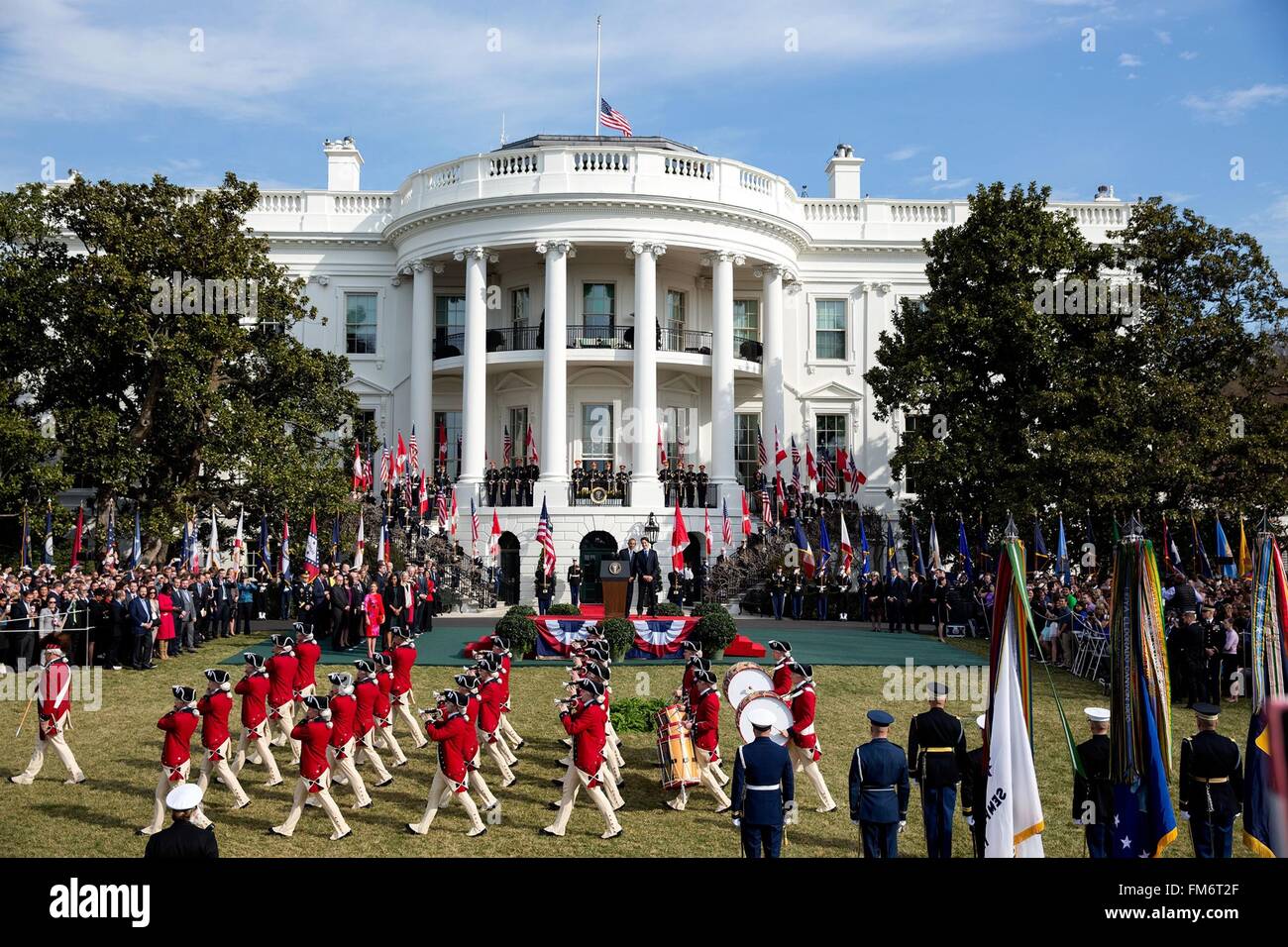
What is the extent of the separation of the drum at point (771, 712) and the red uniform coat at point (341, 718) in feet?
14.6

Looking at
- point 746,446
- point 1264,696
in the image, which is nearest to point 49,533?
point 746,446

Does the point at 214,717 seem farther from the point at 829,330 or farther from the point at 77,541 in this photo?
the point at 829,330

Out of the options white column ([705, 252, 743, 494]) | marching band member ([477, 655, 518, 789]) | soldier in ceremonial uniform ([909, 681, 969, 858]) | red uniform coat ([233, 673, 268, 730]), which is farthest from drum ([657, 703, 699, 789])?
white column ([705, 252, 743, 494])

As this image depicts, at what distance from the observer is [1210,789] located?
33.9 feet

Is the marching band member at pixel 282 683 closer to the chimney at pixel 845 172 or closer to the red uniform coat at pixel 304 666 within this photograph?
the red uniform coat at pixel 304 666

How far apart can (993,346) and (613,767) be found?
66.1ft

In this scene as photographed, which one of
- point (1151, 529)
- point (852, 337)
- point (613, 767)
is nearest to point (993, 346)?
point (1151, 529)

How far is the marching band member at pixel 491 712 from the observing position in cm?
1432

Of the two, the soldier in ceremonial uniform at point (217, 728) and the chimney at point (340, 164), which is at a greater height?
the chimney at point (340, 164)

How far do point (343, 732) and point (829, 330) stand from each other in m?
32.5

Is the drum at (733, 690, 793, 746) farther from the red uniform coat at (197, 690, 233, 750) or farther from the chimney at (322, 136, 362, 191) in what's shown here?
the chimney at (322, 136, 362, 191)

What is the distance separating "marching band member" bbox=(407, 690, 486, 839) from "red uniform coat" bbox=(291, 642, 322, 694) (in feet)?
14.2

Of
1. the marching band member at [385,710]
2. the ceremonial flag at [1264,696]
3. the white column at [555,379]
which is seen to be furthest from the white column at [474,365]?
the ceremonial flag at [1264,696]

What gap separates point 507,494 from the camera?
36.3 metres
